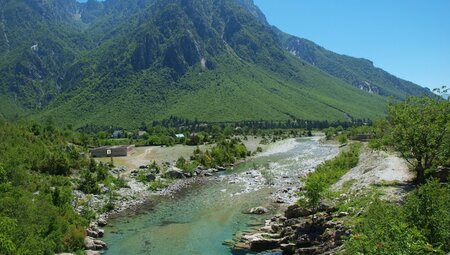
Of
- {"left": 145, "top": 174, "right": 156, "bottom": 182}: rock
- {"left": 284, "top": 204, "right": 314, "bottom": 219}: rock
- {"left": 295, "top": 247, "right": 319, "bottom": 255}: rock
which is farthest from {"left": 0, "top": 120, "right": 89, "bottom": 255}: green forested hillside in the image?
{"left": 284, "top": 204, "right": 314, "bottom": 219}: rock

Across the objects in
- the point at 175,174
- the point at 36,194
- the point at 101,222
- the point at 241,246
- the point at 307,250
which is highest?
the point at 36,194

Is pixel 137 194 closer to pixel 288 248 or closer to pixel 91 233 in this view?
pixel 91 233

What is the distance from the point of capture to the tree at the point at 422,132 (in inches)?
1645

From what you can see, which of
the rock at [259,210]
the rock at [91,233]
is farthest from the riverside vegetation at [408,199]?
the rock at [91,233]

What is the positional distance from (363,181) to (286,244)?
1607cm

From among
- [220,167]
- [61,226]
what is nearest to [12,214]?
[61,226]

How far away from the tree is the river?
17.9 m

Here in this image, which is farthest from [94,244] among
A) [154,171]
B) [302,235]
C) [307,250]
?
[154,171]

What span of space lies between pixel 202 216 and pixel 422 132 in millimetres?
28196

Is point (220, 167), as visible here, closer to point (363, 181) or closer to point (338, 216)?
point (363, 181)

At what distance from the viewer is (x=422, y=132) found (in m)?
42.1

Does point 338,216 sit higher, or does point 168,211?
point 338,216

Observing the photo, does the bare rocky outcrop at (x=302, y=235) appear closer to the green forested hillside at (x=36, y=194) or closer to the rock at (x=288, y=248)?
the rock at (x=288, y=248)

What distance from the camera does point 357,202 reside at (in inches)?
1592
